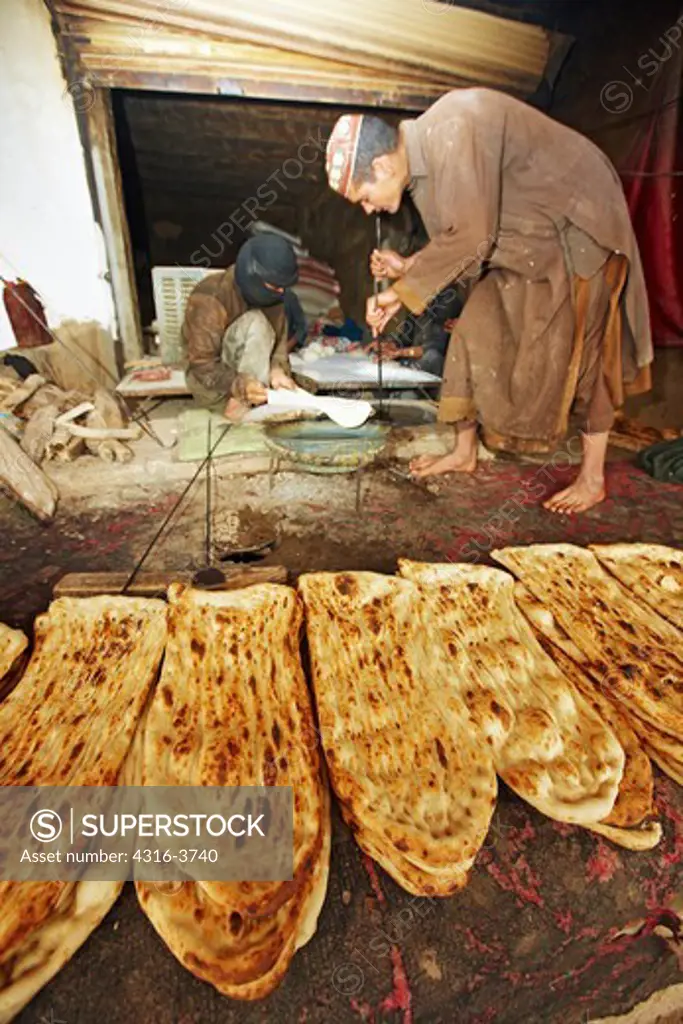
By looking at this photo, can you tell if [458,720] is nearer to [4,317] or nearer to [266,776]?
[266,776]

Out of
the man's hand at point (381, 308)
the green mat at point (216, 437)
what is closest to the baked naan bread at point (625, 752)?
the man's hand at point (381, 308)

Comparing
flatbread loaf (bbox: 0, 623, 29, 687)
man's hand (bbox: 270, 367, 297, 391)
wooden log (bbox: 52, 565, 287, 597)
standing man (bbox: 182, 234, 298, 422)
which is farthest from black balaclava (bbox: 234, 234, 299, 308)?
flatbread loaf (bbox: 0, 623, 29, 687)

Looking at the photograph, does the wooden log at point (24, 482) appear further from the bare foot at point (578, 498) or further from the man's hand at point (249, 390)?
the bare foot at point (578, 498)

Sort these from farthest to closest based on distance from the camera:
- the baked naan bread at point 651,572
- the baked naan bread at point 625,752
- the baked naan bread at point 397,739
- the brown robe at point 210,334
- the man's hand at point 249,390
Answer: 1. the brown robe at point 210,334
2. the man's hand at point 249,390
3. the baked naan bread at point 651,572
4. the baked naan bread at point 625,752
5. the baked naan bread at point 397,739

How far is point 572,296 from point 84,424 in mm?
3981

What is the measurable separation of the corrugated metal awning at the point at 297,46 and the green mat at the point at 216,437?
345 centimetres

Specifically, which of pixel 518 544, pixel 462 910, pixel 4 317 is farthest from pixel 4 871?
pixel 4 317

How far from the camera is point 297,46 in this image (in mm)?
4926

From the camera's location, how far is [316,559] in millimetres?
2633

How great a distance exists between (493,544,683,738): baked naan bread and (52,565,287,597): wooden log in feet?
3.70

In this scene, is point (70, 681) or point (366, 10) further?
point (366, 10)

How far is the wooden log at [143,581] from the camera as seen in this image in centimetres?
219

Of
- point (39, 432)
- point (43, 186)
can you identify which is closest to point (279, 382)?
point (39, 432)

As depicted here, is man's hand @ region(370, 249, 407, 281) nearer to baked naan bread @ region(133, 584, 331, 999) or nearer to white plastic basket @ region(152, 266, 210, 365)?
baked naan bread @ region(133, 584, 331, 999)
